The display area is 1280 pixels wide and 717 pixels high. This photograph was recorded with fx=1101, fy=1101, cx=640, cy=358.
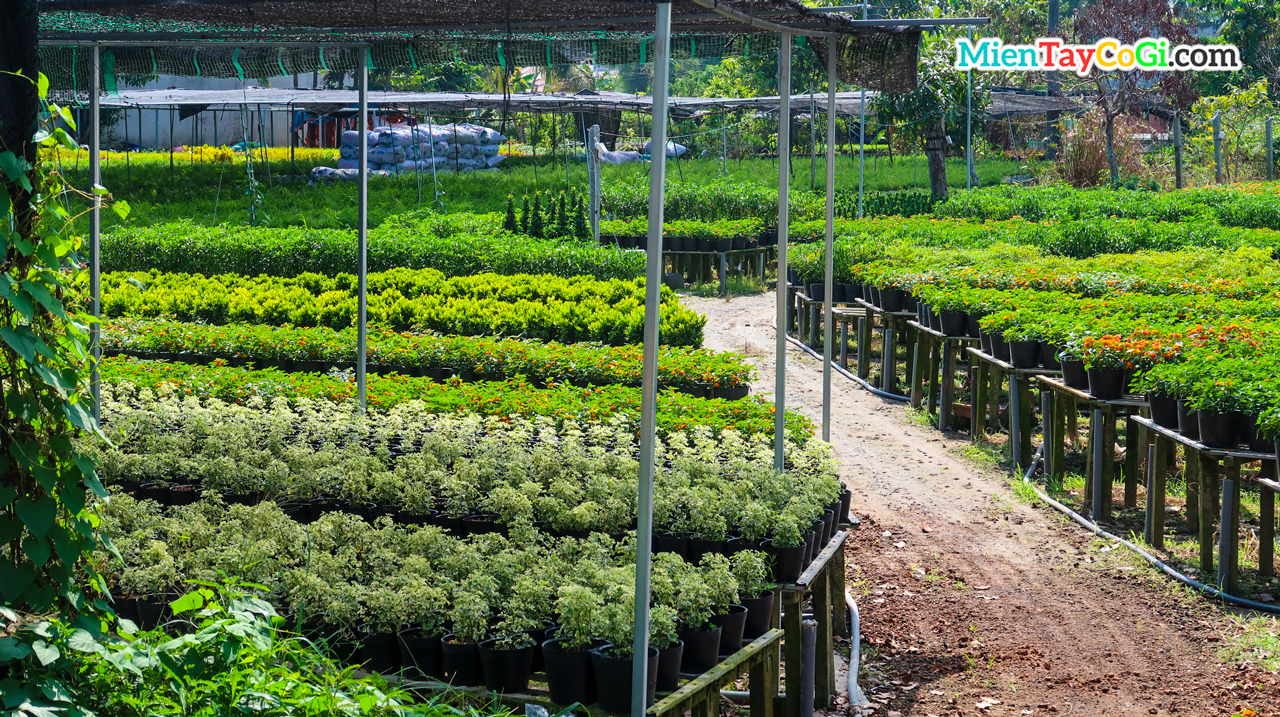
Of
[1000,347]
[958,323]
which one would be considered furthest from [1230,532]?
[958,323]

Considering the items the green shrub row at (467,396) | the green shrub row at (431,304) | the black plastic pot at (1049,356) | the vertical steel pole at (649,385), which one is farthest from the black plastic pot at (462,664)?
the green shrub row at (431,304)

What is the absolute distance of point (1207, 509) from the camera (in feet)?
21.9

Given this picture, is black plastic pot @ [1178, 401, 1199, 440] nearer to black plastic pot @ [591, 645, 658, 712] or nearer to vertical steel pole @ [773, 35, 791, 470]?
vertical steel pole @ [773, 35, 791, 470]

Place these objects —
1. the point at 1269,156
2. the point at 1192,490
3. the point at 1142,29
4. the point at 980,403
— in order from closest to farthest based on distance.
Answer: the point at 1192,490 → the point at 980,403 → the point at 1269,156 → the point at 1142,29

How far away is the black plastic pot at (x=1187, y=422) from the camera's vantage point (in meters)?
6.61

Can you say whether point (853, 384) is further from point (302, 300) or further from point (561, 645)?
point (561, 645)

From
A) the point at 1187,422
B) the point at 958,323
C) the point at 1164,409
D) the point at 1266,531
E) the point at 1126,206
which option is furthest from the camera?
the point at 1126,206

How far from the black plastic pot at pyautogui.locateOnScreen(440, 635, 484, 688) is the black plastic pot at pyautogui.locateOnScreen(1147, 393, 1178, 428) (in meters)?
4.97

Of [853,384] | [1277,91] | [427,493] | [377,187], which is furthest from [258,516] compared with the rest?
[1277,91]

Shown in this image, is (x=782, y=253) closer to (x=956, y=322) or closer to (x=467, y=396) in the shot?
(x=467, y=396)

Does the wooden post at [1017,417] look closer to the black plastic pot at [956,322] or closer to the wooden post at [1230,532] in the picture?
the black plastic pot at [956,322]

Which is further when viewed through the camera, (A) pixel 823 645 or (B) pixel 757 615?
(A) pixel 823 645

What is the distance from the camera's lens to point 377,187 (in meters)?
29.3

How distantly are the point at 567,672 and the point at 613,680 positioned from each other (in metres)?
0.16
